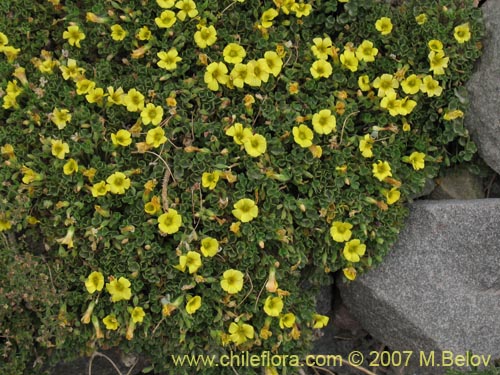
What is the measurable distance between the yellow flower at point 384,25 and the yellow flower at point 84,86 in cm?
155

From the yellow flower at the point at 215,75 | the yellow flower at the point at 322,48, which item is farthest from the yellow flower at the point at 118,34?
the yellow flower at the point at 322,48

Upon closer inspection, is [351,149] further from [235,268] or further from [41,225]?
[41,225]

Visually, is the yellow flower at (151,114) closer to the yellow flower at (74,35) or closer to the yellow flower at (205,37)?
the yellow flower at (205,37)

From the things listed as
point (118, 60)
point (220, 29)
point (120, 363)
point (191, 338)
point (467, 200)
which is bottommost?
point (120, 363)

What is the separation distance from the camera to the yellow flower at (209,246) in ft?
9.96

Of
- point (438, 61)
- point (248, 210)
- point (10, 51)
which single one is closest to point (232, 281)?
point (248, 210)

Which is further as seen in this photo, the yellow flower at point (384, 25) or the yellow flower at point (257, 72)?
the yellow flower at point (384, 25)

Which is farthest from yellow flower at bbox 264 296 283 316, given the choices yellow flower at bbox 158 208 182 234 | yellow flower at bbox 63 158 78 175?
yellow flower at bbox 63 158 78 175

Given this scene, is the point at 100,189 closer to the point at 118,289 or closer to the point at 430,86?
the point at 118,289

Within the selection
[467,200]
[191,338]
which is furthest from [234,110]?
[467,200]

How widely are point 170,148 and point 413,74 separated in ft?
4.46

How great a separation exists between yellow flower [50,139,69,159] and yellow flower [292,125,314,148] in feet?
3.76

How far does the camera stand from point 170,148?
3230 millimetres

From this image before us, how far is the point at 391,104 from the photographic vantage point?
330 cm
